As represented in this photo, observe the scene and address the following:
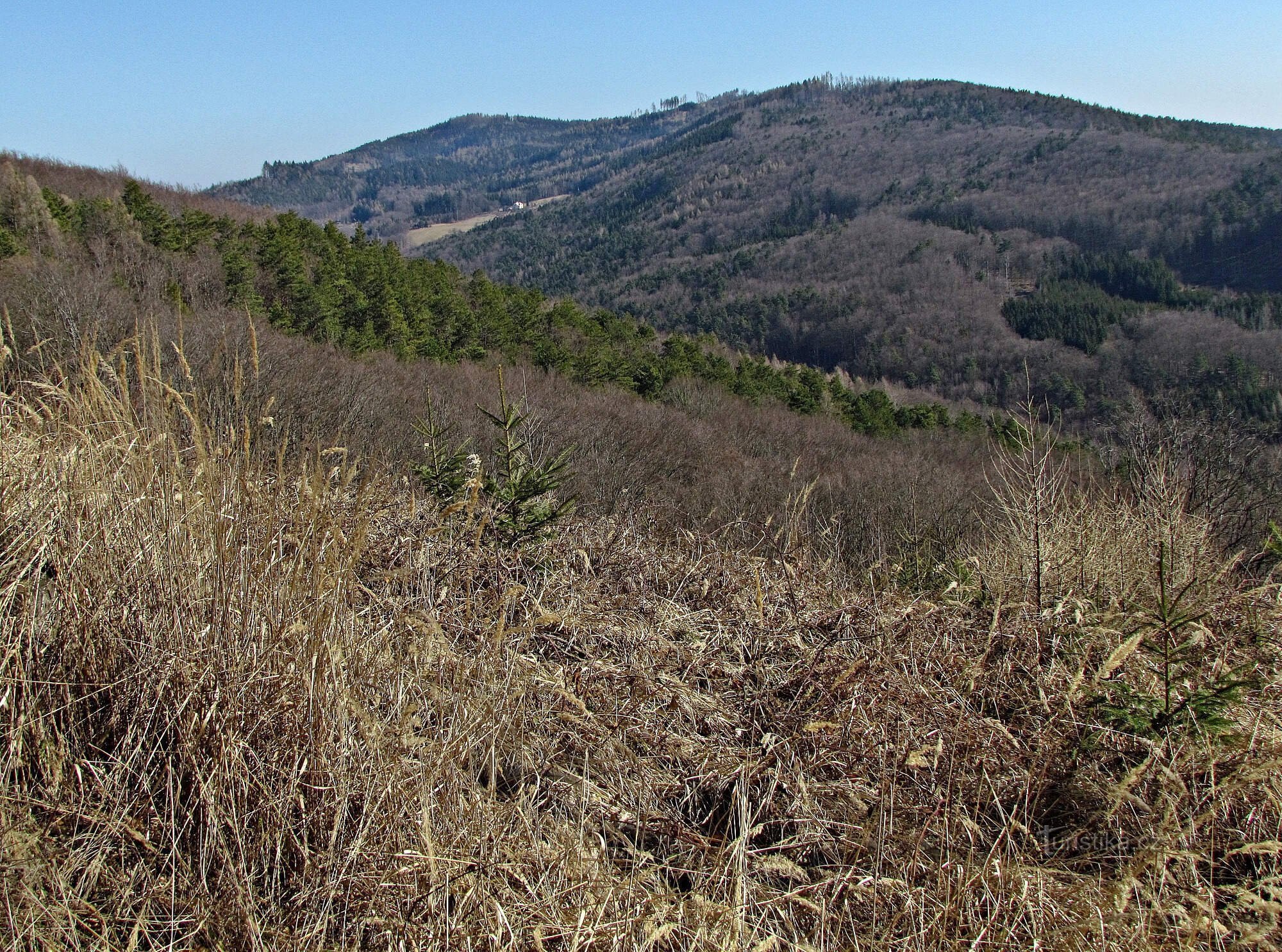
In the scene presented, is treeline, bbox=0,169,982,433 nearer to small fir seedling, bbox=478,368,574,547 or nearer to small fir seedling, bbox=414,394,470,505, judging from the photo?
small fir seedling, bbox=414,394,470,505

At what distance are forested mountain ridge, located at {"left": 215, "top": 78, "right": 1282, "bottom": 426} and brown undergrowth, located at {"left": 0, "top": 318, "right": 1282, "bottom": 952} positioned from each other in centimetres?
6085

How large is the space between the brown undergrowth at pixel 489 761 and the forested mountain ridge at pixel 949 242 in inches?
2396

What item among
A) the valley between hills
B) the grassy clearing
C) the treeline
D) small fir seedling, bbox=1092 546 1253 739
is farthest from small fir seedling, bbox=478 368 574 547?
the grassy clearing

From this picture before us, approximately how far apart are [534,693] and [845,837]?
0.97 meters

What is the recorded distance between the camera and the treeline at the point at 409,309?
26.3 metres

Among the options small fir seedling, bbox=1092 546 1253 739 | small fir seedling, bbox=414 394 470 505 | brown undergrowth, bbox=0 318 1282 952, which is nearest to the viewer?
brown undergrowth, bbox=0 318 1282 952

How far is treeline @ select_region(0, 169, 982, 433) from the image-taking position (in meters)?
26.3

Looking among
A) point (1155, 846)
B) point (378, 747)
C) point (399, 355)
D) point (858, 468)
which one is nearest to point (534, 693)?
point (378, 747)

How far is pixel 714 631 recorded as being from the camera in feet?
10.6

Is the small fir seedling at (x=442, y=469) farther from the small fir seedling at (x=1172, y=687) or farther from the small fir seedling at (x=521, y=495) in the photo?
the small fir seedling at (x=1172, y=687)

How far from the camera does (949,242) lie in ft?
372

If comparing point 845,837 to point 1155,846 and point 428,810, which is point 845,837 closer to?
point 1155,846

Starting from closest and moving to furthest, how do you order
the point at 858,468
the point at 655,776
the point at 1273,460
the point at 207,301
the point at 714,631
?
the point at 655,776 < the point at 714,631 < the point at 1273,460 < the point at 207,301 < the point at 858,468

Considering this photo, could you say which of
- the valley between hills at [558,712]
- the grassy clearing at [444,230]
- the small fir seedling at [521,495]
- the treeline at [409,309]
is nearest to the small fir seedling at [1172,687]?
the valley between hills at [558,712]
